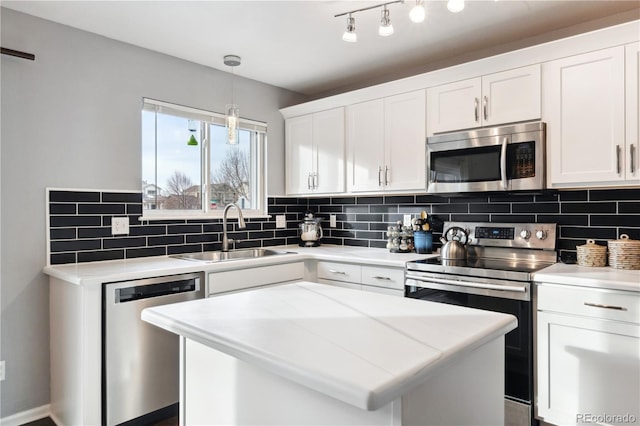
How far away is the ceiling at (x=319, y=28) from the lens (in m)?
2.29

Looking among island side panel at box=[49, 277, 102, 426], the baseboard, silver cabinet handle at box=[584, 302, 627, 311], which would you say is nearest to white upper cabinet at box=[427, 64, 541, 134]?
silver cabinet handle at box=[584, 302, 627, 311]

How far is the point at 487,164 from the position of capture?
2594 millimetres

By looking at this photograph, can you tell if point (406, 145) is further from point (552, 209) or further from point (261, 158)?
point (261, 158)

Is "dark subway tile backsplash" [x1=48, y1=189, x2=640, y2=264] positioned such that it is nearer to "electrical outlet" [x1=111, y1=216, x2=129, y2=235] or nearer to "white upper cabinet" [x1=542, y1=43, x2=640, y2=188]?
"electrical outlet" [x1=111, y1=216, x2=129, y2=235]

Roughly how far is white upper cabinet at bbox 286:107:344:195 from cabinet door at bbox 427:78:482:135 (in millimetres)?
803

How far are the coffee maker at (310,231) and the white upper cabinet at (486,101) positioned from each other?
4.41 feet

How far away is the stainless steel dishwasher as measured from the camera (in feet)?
6.97

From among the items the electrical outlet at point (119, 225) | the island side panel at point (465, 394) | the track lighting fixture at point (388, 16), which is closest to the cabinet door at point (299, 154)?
the track lighting fixture at point (388, 16)

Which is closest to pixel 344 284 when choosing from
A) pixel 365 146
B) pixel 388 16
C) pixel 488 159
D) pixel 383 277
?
pixel 383 277

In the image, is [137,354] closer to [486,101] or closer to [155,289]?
[155,289]

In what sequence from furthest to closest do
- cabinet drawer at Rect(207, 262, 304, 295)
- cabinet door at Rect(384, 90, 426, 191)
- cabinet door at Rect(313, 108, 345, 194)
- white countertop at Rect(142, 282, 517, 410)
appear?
1. cabinet door at Rect(313, 108, 345, 194)
2. cabinet door at Rect(384, 90, 426, 191)
3. cabinet drawer at Rect(207, 262, 304, 295)
4. white countertop at Rect(142, 282, 517, 410)

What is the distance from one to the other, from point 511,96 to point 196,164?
7.52 ft

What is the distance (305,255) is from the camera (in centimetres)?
315

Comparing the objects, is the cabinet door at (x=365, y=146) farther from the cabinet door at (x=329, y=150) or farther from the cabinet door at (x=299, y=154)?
the cabinet door at (x=299, y=154)
